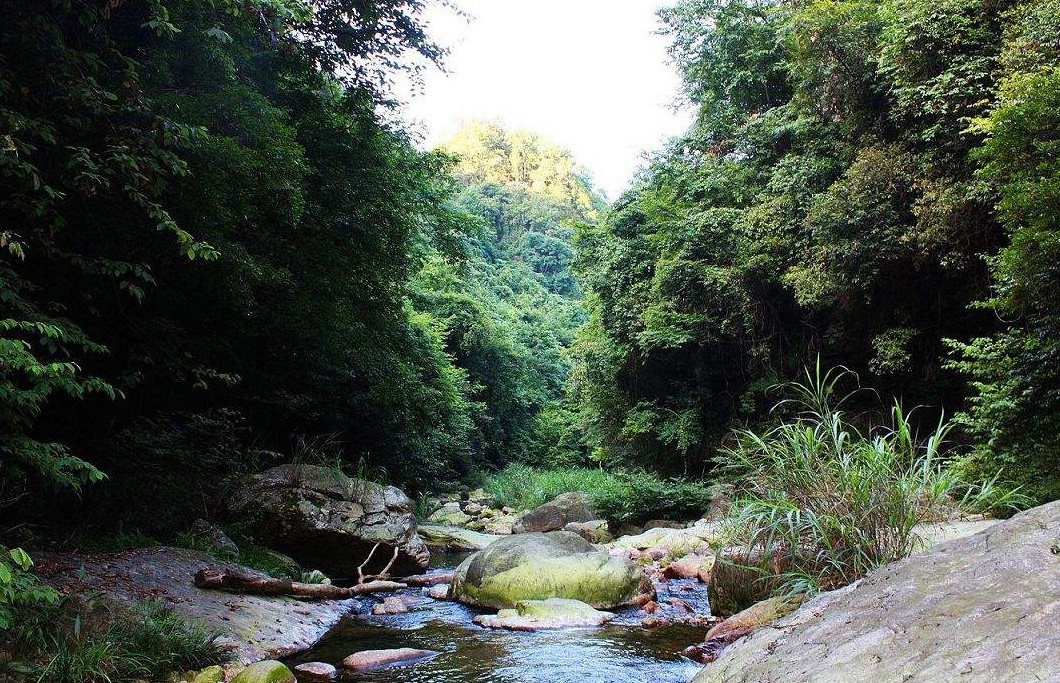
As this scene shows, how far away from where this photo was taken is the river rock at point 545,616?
18.1 feet

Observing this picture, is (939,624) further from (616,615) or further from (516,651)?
(616,615)

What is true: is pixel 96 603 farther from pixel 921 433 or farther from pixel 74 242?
pixel 921 433

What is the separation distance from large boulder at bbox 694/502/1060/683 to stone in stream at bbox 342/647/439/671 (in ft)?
8.89

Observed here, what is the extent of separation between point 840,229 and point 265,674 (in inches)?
401

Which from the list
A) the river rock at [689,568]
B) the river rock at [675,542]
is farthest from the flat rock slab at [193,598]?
the river rock at [675,542]

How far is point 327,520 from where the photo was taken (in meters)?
8.05

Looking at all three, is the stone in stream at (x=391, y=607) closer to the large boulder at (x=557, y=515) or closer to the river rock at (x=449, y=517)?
the large boulder at (x=557, y=515)

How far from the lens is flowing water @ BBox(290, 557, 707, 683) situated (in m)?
4.28

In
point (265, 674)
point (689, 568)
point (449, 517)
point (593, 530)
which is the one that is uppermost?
point (265, 674)

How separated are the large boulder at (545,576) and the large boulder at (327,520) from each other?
176 centimetres

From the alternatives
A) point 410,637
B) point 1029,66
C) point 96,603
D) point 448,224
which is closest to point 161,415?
point 96,603

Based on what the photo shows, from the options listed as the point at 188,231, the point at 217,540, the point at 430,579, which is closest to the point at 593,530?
the point at 430,579

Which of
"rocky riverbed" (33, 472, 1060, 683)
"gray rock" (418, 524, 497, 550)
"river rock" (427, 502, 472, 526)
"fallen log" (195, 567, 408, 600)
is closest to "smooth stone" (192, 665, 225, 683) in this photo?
"rocky riverbed" (33, 472, 1060, 683)

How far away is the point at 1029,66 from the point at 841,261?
3.44 meters
